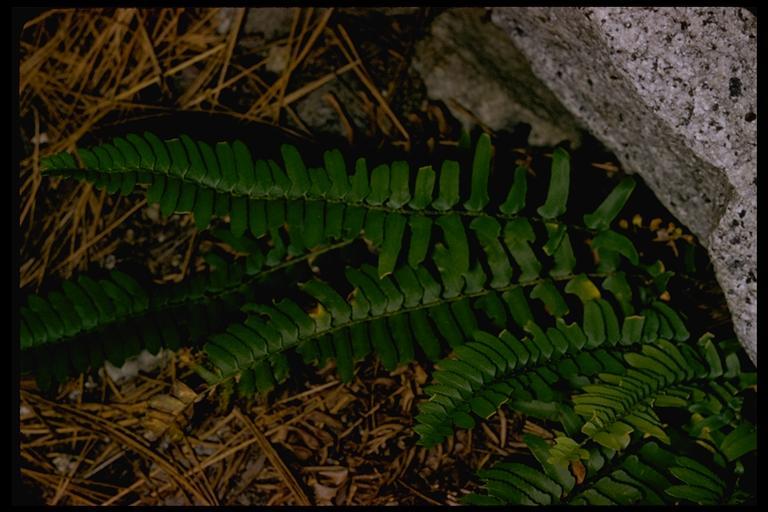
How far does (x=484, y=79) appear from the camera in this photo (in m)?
2.88

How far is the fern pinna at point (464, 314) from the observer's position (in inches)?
81.8

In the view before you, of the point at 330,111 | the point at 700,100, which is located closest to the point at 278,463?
the point at 330,111

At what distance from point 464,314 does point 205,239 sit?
4.01 ft

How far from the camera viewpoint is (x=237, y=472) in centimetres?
268

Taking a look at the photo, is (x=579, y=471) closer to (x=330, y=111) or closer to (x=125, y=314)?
(x=125, y=314)

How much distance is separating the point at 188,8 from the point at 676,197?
2309 mm

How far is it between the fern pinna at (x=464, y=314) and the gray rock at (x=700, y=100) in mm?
221

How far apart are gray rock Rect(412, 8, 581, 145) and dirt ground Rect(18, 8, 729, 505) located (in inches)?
3.1

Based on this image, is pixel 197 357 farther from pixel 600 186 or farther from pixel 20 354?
pixel 600 186

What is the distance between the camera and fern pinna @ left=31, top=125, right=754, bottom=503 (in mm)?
2078

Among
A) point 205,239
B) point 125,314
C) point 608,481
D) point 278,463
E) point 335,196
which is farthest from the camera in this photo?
point 205,239

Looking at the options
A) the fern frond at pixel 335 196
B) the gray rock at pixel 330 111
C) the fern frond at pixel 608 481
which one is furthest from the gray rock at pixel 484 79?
the fern frond at pixel 608 481

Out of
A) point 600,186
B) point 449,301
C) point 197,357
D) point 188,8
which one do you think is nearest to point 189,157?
point 197,357

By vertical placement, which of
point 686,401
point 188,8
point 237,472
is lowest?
point 237,472
